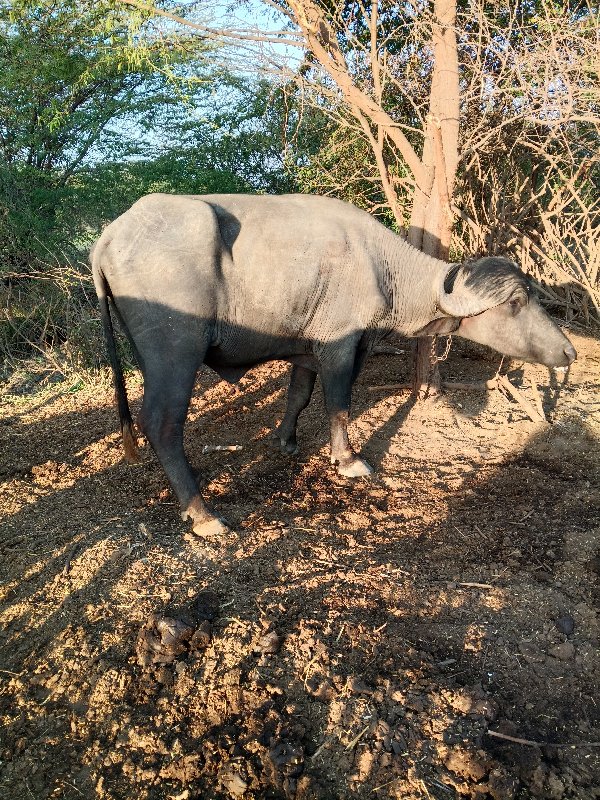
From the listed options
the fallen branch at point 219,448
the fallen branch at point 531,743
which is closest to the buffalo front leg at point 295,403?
the fallen branch at point 219,448

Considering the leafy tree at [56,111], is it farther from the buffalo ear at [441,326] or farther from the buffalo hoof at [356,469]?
the buffalo hoof at [356,469]

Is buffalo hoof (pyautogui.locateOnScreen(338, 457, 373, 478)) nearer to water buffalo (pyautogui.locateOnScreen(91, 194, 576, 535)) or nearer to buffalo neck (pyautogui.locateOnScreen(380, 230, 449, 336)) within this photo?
water buffalo (pyautogui.locateOnScreen(91, 194, 576, 535))

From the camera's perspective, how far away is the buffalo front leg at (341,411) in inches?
180

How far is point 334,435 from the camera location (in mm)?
4672

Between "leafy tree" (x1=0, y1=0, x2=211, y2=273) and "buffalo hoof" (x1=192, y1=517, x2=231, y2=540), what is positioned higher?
"leafy tree" (x1=0, y1=0, x2=211, y2=273)

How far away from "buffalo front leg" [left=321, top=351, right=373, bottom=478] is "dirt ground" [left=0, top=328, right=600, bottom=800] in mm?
142

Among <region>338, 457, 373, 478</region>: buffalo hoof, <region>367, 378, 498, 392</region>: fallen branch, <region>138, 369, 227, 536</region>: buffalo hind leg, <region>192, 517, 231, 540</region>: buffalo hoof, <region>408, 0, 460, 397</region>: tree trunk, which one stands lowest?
<region>367, 378, 498, 392</region>: fallen branch

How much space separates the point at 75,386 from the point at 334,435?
3852 mm

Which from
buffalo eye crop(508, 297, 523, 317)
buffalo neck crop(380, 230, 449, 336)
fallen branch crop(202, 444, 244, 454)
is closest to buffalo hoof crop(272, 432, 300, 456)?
fallen branch crop(202, 444, 244, 454)

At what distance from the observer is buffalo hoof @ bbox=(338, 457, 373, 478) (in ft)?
15.1

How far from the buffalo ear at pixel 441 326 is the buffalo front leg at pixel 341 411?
78 centimetres

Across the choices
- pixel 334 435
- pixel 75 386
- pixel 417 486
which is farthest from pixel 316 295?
pixel 75 386

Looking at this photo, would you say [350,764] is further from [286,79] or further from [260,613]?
[286,79]

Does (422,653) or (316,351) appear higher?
(316,351)
